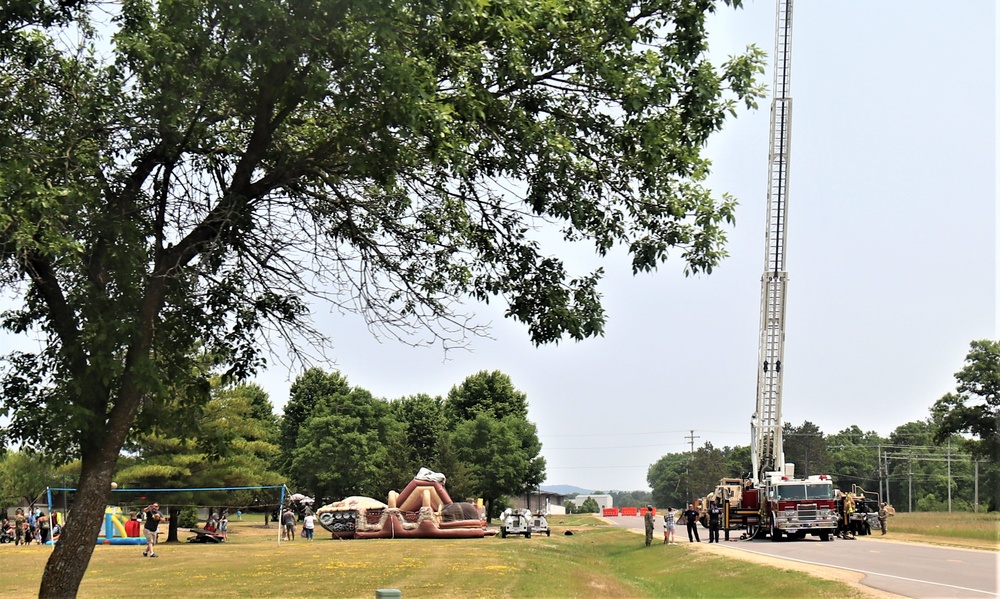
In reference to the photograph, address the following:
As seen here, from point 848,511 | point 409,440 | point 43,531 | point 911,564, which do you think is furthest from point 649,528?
point 409,440

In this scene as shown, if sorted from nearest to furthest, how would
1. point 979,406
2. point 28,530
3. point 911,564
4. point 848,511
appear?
point 911,564 < point 848,511 < point 28,530 < point 979,406

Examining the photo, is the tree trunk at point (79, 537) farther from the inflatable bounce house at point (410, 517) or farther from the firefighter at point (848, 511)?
the firefighter at point (848, 511)

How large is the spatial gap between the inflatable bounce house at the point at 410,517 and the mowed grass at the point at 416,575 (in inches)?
474

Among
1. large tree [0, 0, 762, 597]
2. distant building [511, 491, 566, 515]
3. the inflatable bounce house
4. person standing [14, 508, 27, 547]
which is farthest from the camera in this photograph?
distant building [511, 491, 566, 515]

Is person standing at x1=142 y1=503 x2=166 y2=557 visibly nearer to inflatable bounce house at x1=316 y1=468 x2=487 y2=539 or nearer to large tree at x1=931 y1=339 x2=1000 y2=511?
inflatable bounce house at x1=316 y1=468 x2=487 y2=539

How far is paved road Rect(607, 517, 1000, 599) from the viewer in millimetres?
19031

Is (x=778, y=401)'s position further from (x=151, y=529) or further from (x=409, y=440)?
(x=409, y=440)

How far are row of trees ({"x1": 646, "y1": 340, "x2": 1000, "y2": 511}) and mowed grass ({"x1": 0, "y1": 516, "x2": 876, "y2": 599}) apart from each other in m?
48.7

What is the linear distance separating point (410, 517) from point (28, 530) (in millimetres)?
19606

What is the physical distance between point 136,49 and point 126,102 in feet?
7.35

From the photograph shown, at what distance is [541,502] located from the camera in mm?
149250

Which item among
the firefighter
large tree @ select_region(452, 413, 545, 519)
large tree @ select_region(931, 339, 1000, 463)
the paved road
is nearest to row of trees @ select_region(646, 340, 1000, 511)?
large tree @ select_region(931, 339, 1000, 463)

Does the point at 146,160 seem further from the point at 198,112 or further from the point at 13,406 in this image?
the point at 13,406

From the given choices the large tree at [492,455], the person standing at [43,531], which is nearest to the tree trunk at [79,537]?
the person standing at [43,531]
